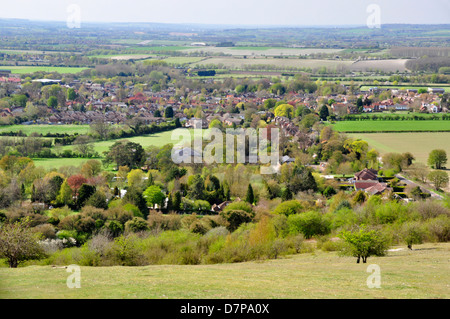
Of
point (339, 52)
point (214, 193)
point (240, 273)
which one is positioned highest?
point (339, 52)

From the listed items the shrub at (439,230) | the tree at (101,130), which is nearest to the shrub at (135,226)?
the shrub at (439,230)

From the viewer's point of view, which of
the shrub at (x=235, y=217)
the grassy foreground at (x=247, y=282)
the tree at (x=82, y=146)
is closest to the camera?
the grassy foreground at (x=247, y=282)

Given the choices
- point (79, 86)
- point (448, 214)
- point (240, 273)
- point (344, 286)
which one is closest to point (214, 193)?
point (448, 214)

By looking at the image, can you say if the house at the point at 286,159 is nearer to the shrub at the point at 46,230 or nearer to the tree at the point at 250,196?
the tree at the point at 250,196

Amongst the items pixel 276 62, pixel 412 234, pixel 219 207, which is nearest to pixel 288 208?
pixel 219 207

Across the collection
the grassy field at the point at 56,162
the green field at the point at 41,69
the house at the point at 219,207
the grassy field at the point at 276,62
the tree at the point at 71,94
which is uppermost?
the grassy field at the point at 276,62

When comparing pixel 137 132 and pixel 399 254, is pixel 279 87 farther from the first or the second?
pixel 399 254

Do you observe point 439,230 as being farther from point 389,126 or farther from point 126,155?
point 389,126

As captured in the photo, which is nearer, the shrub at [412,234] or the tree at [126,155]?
the shrub at [412,234]
